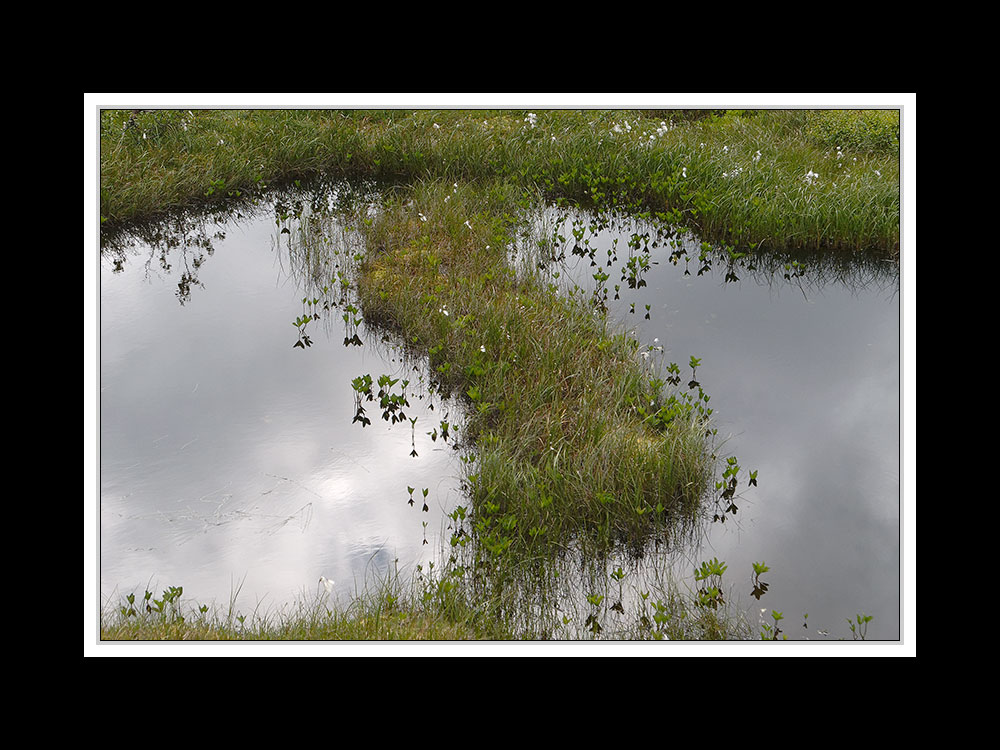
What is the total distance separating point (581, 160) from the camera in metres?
9.77

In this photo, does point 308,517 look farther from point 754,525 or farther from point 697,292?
point 697,292

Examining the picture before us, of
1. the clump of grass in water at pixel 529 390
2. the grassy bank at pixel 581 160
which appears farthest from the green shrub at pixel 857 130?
the clump of grass in water at pixel 529 390

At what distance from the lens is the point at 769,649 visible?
4.03m

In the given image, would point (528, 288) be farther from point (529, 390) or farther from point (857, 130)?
point (857, 130)

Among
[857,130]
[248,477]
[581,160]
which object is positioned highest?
[857,130]

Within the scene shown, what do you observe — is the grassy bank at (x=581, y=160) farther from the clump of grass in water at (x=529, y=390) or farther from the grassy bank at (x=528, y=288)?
the clump of grass in water at (x=529, y=390)

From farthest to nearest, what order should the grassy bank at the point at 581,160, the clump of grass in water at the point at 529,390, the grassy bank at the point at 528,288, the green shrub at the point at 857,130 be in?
1. the green shrub at the point at 857,130
2. the grassy bank at the point at 581,160
3. the clump of grass in water at the point at 529,390
4. the grassy bank at the point at 528,288

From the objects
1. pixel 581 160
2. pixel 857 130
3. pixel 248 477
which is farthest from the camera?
pixel 857 130

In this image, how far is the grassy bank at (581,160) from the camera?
8773 mm

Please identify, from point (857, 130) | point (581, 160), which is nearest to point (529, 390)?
A: point (581, 160)

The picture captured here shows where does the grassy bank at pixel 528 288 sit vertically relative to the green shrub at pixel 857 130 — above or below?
below

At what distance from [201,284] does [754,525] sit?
589 cm
